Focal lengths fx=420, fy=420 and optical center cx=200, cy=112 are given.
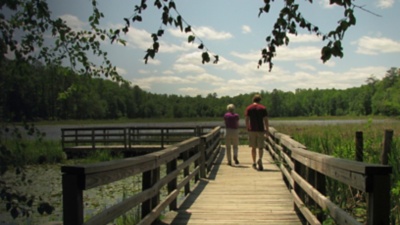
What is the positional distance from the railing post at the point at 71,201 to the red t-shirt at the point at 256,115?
23.1 feet

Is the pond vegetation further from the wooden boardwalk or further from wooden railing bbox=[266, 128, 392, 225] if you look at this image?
wooden railing bbox=[266, 128, 392, 225]

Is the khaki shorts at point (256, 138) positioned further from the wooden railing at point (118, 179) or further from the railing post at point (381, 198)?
the railing post at point (381, 198)

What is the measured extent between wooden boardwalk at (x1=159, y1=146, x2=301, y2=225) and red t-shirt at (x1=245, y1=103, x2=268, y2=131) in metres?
1.03

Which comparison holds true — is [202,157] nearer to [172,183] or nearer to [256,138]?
[256,138]

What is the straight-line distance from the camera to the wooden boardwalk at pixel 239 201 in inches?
201

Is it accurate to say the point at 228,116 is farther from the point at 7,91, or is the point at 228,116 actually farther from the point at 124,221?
the point at 7,91

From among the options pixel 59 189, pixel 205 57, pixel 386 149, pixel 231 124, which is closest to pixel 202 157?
pixel 231 124

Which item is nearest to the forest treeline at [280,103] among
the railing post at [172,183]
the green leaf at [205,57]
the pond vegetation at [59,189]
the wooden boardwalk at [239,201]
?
the pond vegetation at [59,189]

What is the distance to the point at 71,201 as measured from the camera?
2.46m

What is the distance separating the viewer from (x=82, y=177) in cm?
251

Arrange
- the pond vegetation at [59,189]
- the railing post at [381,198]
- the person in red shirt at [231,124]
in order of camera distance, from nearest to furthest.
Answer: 1. the railing post at [381,198]
2. the pond vegetation at [59,189]
3. the person in red shirt at [231,124]

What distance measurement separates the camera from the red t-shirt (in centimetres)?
926

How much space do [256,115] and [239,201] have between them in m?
3.33

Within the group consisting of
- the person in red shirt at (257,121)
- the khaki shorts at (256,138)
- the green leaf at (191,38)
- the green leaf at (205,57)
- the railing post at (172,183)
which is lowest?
the railing post at (172,183)
